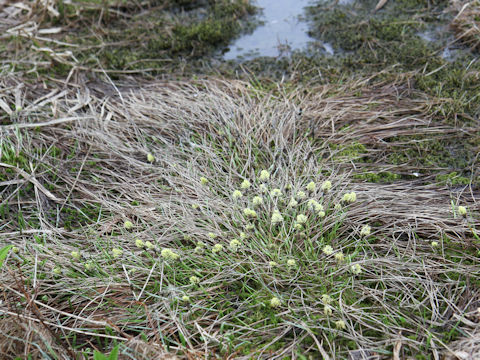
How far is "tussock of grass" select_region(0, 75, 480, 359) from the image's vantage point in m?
1.88

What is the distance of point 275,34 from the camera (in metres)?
4.10

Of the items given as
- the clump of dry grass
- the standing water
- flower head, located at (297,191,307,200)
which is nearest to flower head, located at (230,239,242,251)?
flower head, located at (297,191,307,200)

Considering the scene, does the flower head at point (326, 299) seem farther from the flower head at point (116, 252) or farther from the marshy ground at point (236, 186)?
the flower head at point (116, 252)

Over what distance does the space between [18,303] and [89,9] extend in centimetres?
340

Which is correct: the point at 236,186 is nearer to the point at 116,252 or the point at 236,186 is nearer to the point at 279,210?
the point at 279,210

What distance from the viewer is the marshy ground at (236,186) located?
75.0 inches

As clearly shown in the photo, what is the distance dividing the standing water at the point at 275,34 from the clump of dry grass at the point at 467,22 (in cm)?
128

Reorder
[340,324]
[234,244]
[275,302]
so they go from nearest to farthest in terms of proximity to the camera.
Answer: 1. [340,324]
2. [275,302]
3. [234,244]

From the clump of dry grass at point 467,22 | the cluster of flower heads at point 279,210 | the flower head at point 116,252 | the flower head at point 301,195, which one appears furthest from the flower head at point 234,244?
the clump of dry grass at point 467,22

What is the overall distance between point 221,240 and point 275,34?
254 cm

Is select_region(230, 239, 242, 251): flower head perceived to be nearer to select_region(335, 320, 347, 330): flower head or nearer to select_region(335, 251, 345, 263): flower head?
select_region(335, 251, 345, 263): flower head

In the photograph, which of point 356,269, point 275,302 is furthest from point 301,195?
point 275,302

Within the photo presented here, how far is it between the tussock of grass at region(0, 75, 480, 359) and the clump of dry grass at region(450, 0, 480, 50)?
3.38ft

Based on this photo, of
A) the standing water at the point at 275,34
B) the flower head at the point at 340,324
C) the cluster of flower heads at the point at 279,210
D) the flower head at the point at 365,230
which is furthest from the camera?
the standing water at the point at 275,34
